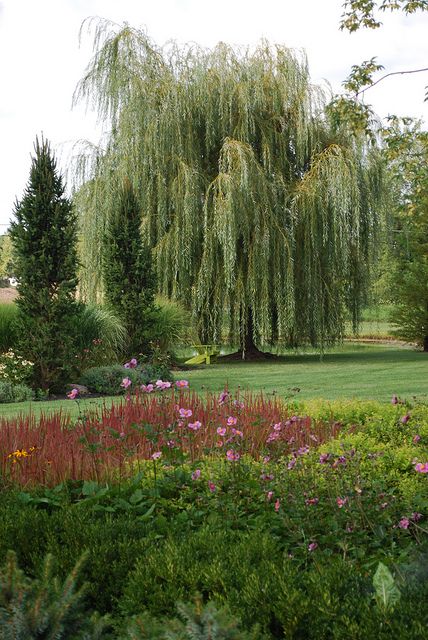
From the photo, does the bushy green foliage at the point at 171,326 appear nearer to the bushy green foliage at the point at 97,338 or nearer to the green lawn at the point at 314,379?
the bushy green foliage at the point at 97,338

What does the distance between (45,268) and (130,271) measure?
13.9ft

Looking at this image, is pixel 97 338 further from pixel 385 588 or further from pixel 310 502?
pixel 385 588

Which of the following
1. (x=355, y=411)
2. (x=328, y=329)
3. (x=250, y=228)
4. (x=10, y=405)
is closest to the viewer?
(x=355, y=411)

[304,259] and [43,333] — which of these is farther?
[304,259]

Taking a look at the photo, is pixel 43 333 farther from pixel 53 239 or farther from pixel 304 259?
pixel 304 259

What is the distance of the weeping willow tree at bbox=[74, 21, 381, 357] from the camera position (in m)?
17.0

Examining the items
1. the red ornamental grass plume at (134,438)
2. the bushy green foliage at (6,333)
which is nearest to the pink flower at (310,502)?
the red ornamental grass plume at (134,438)

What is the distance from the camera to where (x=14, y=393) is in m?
11.6

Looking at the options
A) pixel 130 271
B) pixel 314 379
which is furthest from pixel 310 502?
pixel 130 271

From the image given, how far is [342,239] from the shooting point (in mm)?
17281

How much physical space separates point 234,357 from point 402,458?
46.5 ft

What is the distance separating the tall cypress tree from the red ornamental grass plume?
550cm

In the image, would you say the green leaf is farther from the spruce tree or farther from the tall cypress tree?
the spruce tree

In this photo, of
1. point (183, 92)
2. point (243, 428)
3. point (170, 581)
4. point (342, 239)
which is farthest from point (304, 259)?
point (170, 581)
